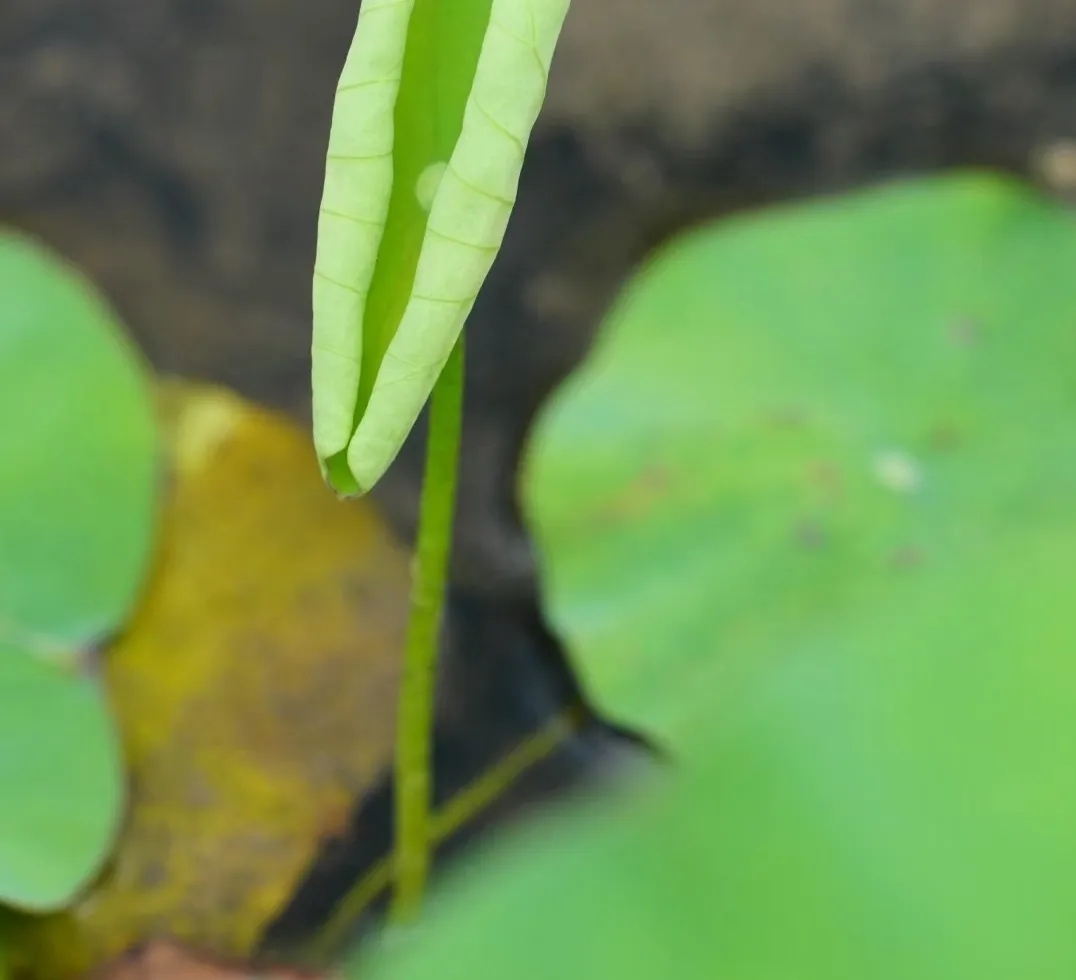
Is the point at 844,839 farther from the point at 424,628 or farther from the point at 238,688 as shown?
the point at 238,688

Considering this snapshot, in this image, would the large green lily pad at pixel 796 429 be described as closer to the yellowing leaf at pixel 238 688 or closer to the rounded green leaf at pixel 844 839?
the yellowing leaf at pixel 238 688

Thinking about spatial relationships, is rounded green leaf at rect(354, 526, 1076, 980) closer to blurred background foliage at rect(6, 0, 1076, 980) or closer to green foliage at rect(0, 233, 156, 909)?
blurred background foliage at rect(6, 0, 1076, 980)

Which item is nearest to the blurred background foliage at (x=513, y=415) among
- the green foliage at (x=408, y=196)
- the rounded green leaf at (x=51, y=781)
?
the rounded green leaf at (x=51, y=781)

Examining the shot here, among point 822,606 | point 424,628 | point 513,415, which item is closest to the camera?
point 424,628

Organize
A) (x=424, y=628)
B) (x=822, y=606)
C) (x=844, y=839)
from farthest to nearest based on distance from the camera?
(x=822, y=606), (x=424, y=628), (x=844, y=839)

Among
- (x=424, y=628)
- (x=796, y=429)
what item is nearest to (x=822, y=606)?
(x=796, y=429)

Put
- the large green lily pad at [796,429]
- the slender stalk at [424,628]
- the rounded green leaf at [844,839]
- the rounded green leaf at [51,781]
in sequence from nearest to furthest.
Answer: the rounded green leaf at [844,839]
the slender stalk at [424,628]
the rounded green leaf at [51,781]
the large green lily pad at [796,429]
